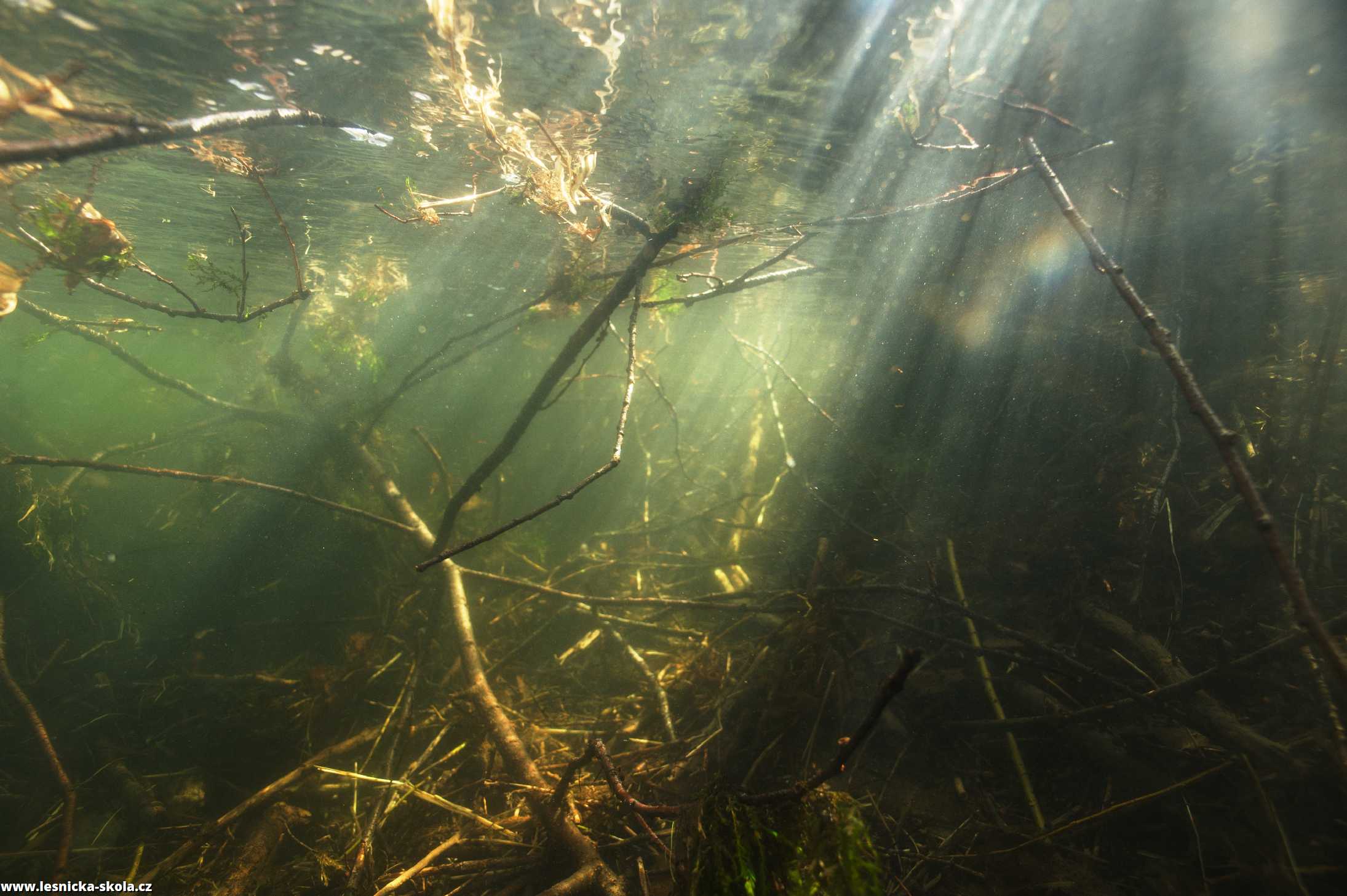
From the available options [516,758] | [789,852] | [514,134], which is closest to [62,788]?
[516,758]

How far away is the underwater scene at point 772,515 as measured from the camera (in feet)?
12.3

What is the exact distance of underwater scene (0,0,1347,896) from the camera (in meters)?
3.75

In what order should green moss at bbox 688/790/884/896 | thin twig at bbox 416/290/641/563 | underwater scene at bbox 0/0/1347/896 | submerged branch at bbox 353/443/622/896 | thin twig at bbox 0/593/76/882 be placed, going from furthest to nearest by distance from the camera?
1. thin twig at bbox 0/593/76/882
2. underwater scene at bbox 0/0/1347/896
3. submerged branch at bbox 353/443/622/896
4. thin twig at bbox 416/290/641/563
5. green moss at bbox 688/790/884/896

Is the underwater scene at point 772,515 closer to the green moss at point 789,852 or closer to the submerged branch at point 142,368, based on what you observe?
the green moss at point 789,852

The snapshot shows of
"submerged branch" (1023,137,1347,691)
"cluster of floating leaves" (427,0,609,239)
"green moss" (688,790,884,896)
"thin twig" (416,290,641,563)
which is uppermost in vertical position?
"cluster of floating leaves" (427,0,609,239)

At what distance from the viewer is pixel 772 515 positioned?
31.6 ft

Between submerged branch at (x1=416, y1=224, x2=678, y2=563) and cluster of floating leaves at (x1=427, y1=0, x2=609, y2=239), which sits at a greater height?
cluster of floating leaves at (x1=427, y1=0, x2=609, y2=239)

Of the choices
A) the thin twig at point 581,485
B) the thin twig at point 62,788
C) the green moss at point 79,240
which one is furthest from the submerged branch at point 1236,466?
the thin twig at point 62,788

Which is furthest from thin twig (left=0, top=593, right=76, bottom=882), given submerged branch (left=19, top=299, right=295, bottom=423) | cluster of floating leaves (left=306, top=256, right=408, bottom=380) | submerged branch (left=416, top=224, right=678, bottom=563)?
cluster of floating leaves (left=306, top=256, right=408, bottom=380)

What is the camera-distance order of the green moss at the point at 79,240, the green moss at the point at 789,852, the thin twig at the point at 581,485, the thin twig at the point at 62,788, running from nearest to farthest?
the green moss at the point at 789,852, the thin twig at the point at 581,485, the thin twig at the point at 62,788, the green moss at the point at 79,240

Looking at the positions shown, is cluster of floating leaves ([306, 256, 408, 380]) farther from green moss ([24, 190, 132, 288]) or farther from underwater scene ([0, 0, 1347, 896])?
green moss ([24, 190, 132, 288])

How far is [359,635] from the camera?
7.49 meters

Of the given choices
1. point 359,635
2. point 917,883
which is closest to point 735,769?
point 917,883

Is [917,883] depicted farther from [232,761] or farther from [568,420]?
[568,420]
